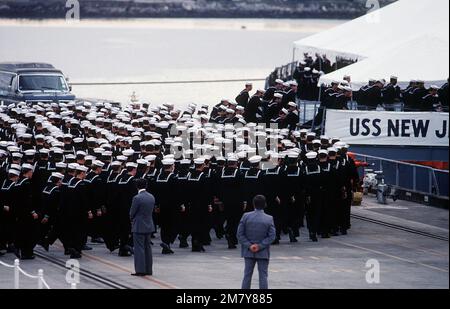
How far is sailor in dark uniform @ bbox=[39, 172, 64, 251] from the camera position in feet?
71.8

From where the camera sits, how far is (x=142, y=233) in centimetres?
1962

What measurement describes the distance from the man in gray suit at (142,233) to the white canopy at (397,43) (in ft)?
42.4

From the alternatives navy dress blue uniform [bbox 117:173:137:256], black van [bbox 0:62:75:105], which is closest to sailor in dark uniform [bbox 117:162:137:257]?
navy dress blue uniform [bbox 117:173:137:256]

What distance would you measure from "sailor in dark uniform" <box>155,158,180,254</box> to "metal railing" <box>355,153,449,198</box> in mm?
6087

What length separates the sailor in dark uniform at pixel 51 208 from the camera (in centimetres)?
2189

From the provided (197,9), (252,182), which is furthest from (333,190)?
(197,9)

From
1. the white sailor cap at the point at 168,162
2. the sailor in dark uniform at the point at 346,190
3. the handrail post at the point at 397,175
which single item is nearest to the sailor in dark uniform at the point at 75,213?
the white sailor cap at the point at 168,162

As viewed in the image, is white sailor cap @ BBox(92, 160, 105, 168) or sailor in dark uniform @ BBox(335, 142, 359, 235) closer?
white sailor cap @ BBox(92, 160, 105, 168)

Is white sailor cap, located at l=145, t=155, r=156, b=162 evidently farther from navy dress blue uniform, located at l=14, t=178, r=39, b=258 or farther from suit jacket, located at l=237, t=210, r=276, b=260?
suit jacket, located at l=237, t=210, r=276, b=260

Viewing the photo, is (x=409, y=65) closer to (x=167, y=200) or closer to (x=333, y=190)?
(x=333, y=190)

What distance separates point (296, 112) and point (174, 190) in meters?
8.23

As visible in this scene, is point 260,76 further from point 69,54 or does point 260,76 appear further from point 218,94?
point 69,54

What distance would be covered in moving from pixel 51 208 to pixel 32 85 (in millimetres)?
18501
